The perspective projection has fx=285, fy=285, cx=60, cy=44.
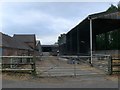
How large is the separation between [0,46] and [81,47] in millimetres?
23784

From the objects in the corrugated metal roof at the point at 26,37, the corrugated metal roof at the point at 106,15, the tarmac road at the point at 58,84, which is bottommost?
the tarmac road at the point at 58,84

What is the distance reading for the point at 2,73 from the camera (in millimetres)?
15641

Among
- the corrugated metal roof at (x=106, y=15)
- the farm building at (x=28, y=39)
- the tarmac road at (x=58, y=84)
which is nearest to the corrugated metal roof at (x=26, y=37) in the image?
the farm building at (x=28, y=39)

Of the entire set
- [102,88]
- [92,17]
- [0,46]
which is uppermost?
[92,17]

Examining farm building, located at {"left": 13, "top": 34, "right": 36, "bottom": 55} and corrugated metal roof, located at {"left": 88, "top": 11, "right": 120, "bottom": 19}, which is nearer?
corrugated metal roof, located at {"left": 88, "top": 11, "right": 120, "bottom": 19}

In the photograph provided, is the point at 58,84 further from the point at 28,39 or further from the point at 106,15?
the point at 28,39

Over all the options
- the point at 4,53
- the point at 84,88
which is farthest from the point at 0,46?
the point at 84,88

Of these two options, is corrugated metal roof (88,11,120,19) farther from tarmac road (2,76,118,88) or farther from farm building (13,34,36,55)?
farm building (13,34,36,55)

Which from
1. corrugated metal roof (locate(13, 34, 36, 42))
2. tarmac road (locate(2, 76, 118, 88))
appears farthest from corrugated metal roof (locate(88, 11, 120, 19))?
corrugated metal roof (locate(13, 34, 36, 42))

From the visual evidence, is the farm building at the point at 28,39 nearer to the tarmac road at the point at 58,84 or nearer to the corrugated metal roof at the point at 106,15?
the corrugated metal roof at the point at 106,15

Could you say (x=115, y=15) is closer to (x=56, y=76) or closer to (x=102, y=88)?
(x=56, y=76)

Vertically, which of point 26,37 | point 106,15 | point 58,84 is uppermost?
point 26,37

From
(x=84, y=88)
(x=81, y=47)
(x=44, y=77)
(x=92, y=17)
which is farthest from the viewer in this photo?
(x=81, y=47)

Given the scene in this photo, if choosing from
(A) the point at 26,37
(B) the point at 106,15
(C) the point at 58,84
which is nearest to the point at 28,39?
(A) the point at 26,37
